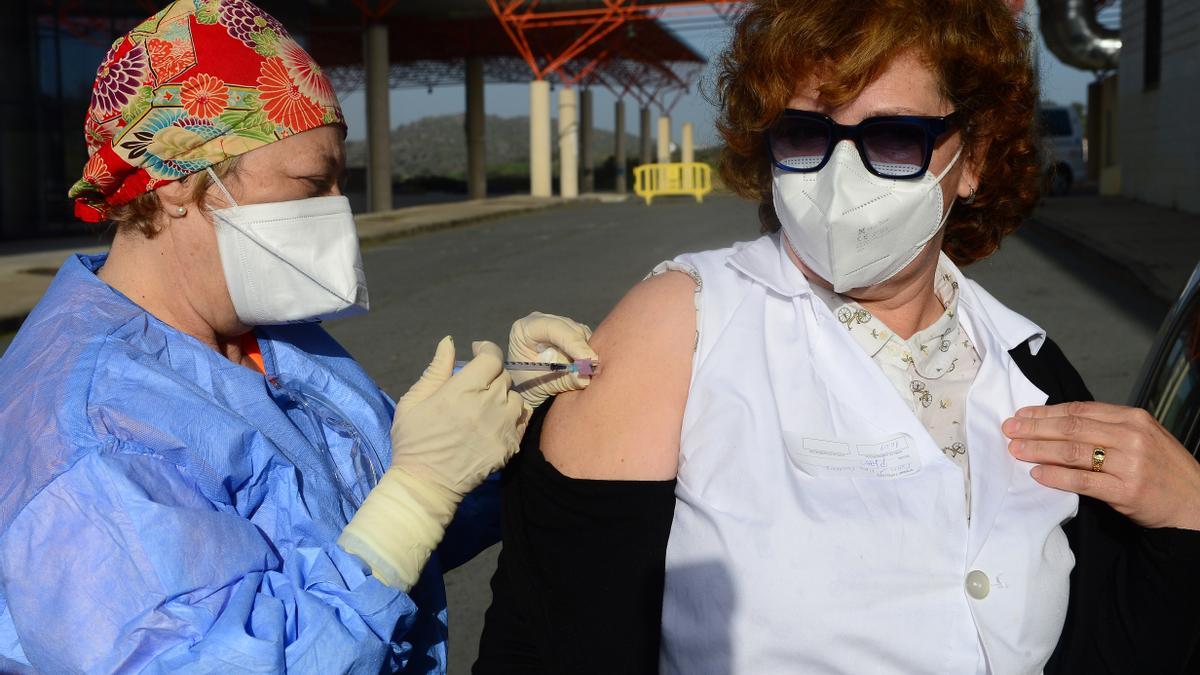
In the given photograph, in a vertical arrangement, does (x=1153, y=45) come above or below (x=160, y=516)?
above

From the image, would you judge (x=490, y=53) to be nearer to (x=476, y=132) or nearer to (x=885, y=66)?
(x=476, y=132)

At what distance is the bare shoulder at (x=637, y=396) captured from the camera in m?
1.77

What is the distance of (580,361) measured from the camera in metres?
1.86

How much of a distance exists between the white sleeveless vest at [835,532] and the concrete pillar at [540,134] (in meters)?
28.1

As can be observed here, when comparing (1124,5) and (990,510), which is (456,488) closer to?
(990,510)

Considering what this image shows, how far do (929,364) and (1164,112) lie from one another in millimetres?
19144

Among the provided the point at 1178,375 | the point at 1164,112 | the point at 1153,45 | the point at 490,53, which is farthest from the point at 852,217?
the point at 490,53

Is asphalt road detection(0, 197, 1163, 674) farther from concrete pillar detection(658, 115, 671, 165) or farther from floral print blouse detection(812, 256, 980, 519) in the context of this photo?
concrete pillar detection(658, 115, 671, 165)

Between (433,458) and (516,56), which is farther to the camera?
(516,56)

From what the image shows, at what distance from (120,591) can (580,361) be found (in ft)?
2.47

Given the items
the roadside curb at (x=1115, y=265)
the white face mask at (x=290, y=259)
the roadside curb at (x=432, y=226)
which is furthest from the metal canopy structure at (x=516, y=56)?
the white face mask at (x=290, y=259)

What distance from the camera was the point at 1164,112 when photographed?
1875 cm

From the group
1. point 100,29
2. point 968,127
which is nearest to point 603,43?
point 100,29

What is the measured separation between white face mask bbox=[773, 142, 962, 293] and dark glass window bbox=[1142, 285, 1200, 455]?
0.58 metres
